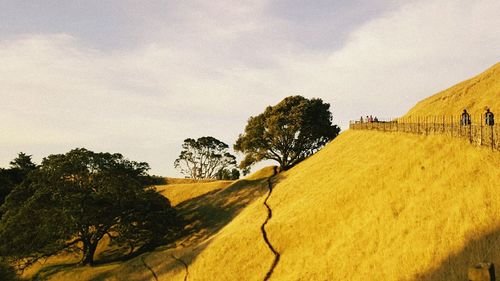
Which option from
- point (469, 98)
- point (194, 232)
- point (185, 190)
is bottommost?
point (194, 232)

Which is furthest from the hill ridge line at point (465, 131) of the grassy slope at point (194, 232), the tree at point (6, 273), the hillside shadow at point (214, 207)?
the tree at point (6, 273)

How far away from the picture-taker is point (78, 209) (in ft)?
148

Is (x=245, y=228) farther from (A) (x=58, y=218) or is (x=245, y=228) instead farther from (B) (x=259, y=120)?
(B) (x=259, y=120)

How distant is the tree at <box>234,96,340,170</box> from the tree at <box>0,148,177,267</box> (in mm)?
26790

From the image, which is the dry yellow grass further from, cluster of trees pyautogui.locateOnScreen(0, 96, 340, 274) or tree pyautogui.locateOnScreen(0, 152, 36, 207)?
tree pyautogui.locateOnScreen(0, 152, 36, 207)

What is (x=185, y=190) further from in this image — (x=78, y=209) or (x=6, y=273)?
(x=6, y=273)

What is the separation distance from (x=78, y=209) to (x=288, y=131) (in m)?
40.8

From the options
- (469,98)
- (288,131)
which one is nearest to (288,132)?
(288,131)

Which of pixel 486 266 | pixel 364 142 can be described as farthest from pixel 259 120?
pixel 486 266

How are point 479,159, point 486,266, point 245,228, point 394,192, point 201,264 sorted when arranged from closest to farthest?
point 486,266, point 479,159, point 394,192, point 201,264, point 245,228

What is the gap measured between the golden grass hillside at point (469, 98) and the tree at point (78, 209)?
4476 cm

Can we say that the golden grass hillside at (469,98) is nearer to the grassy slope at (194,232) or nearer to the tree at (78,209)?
the grassy slope at (194,232)

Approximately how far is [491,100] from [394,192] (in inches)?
1405

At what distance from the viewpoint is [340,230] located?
94.7ft
